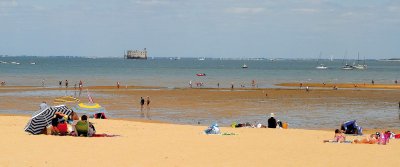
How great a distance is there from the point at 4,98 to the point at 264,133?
3700 cm

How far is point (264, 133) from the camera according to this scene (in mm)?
26438

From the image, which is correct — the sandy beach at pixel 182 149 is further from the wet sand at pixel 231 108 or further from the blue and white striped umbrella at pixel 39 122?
the wet sand at pixel 231 108

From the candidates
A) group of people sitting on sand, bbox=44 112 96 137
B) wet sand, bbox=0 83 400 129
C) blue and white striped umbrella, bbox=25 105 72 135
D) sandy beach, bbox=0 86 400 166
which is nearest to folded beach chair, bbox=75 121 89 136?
group of people sitting on sand, bbox=44 112 96 137

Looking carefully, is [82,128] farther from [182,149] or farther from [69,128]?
[182,149]

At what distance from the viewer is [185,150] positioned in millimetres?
19922

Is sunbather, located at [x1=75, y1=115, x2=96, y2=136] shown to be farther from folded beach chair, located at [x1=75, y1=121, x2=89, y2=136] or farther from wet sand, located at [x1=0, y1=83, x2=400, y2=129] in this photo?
wet sand, located at [x1=0, y1=83, x2=400, y2=129]

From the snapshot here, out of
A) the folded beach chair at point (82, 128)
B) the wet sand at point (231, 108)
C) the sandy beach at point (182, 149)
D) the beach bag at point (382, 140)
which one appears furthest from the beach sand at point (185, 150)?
the wet sand at point (231, 108)

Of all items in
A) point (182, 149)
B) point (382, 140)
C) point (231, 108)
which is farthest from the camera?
point (231, 108)

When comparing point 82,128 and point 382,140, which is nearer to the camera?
point 382,140

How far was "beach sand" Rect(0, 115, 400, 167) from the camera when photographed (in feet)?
57.4

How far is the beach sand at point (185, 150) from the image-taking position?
17484 mm

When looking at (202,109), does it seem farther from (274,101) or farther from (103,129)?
(103,129)

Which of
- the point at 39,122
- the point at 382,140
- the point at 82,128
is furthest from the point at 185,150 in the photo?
the point at 382,140

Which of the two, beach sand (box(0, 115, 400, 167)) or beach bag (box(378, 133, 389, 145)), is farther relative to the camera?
beach bag (box(378, 133, 389, 145))
